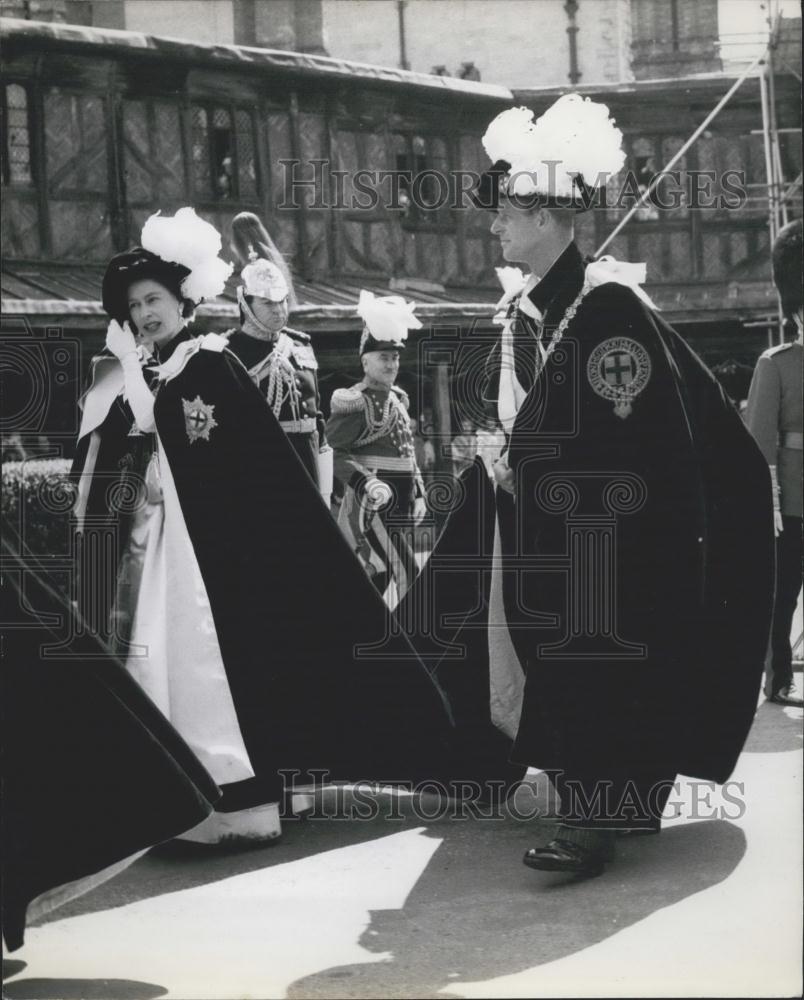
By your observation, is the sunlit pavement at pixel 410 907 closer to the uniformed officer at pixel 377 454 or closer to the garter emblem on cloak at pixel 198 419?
the garter emblem on cloak at pixel 198 419

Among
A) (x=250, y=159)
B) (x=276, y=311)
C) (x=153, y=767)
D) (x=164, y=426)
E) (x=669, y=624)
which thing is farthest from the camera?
(x=250, y=159)

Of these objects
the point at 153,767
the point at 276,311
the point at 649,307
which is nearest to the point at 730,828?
the point at 649,307

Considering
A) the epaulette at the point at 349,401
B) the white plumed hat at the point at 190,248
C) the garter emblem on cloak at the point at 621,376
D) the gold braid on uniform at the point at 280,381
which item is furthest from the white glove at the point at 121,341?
the epaulette at the point at 349,401

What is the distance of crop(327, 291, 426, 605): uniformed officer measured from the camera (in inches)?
347

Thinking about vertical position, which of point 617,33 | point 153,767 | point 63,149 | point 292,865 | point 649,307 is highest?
point 617,33

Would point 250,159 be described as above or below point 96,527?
above

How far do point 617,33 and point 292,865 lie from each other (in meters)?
16.2

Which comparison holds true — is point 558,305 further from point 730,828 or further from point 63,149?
point 63,149

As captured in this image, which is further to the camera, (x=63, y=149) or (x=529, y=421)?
(x=63, y=149)

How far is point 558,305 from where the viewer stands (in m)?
5.21

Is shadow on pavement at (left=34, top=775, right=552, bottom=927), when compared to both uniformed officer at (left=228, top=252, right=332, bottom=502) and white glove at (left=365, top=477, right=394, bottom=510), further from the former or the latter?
white glove at (left=365, top=477, right=394, bottom=510)

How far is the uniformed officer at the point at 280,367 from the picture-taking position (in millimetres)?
7066

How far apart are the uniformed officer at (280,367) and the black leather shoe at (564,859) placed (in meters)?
2.70

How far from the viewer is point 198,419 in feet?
17.9
